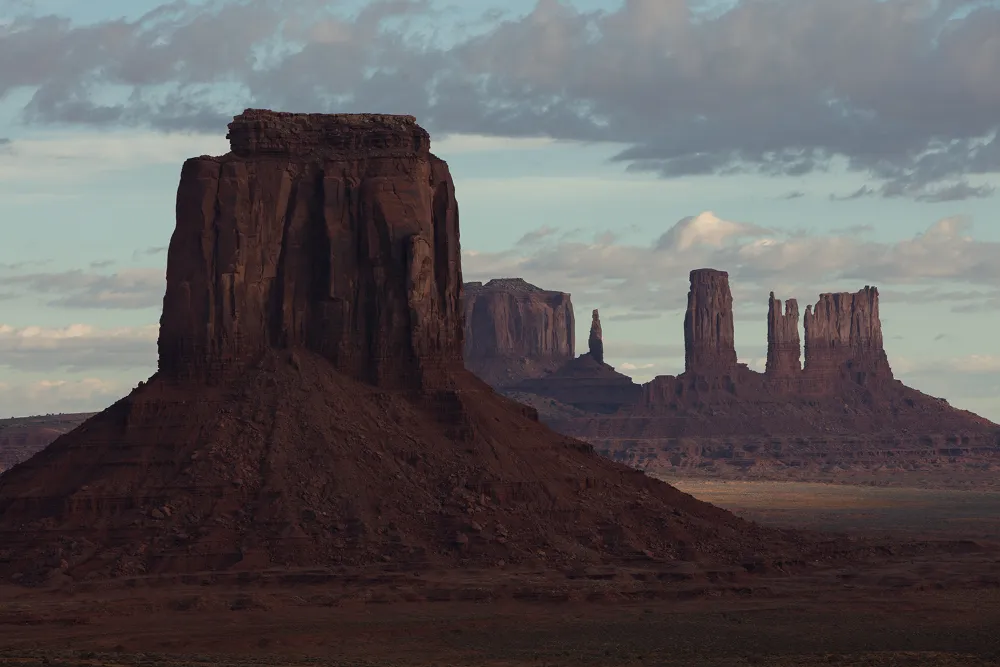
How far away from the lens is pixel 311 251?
326 ft

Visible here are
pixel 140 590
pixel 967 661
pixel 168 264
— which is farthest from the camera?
pixel 168 264

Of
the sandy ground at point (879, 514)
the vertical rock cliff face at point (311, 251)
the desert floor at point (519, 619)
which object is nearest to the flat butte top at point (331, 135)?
the vertical rock cliff face at point (311, 251)

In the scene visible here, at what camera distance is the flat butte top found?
324 ft

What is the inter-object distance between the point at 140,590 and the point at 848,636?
2670cm

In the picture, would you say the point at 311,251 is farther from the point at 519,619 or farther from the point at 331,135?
the point at 519,619

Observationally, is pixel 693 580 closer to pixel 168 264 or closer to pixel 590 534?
pixel 590 534

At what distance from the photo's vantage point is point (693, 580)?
90.4 m

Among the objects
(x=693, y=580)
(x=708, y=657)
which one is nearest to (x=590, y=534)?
(x=693, y=580)

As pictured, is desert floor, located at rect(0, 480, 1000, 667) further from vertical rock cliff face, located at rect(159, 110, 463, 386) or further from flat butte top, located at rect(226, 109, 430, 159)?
flat butte top, located at rect(226, 109, 430, 159)

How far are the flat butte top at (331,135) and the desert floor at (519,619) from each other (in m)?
21.7

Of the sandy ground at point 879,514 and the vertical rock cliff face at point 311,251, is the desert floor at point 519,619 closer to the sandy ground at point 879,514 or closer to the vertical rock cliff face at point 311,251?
the vertical rock cliff face at point 311,251

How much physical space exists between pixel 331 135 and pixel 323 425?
45.3ft

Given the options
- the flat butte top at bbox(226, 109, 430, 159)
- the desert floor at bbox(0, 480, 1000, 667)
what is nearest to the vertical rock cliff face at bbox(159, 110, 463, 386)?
the flat butte top at bbox(226, 109, 430, 159)

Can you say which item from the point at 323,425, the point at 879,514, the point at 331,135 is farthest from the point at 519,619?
the point at 879,514
